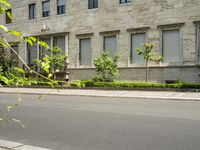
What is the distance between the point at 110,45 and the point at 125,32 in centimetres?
212

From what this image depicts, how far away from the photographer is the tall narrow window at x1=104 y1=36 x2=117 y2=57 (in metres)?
28.5

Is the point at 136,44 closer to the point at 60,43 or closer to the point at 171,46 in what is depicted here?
the point at 171,46

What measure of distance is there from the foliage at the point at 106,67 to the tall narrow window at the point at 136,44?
1818 mm

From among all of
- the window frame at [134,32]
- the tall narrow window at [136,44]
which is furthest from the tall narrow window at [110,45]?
the tall narrow window at [136,44]

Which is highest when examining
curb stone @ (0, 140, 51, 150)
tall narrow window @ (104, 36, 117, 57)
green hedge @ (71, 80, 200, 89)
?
tall narrow window @ (104, 36, 117, 57)

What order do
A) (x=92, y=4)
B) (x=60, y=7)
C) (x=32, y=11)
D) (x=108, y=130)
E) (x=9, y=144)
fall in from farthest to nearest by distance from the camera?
(x=32, y=11) < (x=60, y=7) < (x=92, y=4) < (x=108, y=130) < (x=9, y=144)

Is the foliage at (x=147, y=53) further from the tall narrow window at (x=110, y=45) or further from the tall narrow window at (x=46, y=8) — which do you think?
the tall narrow window at (x=46, y=8)

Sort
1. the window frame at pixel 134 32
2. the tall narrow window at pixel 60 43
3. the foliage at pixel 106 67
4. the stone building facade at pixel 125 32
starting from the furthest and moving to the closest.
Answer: the tall narrow window at pixel 60 43, the window frame at pixel 134 32, the foliage at pixel 106 67, the stone building facade at pixel 125 32

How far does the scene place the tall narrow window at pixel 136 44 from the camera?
2681 cm

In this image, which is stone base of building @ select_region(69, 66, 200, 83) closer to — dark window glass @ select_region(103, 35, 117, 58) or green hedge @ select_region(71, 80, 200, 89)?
dark window glass @ select_region(103, 35, 117, 58)

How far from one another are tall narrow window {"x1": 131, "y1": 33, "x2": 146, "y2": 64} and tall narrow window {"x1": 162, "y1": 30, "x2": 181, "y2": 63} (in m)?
1.94

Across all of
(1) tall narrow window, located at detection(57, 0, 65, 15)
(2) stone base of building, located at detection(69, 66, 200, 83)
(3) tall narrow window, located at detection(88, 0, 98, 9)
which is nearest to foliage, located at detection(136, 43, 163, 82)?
(2) stone base of building, located at detection(69, 66, 200, 83)

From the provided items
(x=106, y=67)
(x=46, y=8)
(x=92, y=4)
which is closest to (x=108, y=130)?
(x=106, y=67)

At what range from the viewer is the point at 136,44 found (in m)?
27.2
